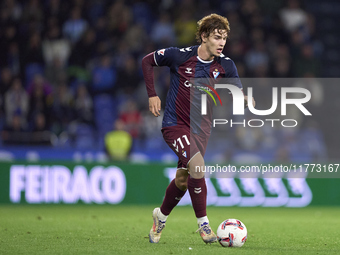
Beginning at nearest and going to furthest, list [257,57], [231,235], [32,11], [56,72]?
→ [231,235] → [56,72] → [257,57] → [32,11]

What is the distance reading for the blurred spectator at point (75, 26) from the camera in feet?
47.5

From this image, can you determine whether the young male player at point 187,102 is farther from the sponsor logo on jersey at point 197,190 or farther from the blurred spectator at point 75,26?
the blurred spectator at point 75,26

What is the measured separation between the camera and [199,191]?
5988 millimetres

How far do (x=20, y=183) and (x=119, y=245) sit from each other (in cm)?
587

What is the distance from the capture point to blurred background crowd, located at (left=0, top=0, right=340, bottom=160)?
1211 centimetres

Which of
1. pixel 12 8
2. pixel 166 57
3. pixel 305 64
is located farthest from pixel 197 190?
pixel 12 8

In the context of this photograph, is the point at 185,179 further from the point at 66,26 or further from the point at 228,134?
the point at 66,26

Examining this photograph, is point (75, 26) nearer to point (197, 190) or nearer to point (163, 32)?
point (163, 32)

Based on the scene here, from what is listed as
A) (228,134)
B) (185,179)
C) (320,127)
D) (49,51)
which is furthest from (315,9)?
(185,179)

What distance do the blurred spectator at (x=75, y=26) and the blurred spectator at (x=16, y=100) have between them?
6.45ft

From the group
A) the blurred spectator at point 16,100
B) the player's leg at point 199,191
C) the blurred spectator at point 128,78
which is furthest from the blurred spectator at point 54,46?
the player's leg at point 199,191

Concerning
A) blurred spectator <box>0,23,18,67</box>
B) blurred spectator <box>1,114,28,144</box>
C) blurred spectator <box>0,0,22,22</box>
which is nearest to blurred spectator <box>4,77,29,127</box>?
blurred spectator <box>1,114,28,144</box>

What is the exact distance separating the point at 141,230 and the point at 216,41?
2695mm

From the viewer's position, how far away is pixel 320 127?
12.5m
